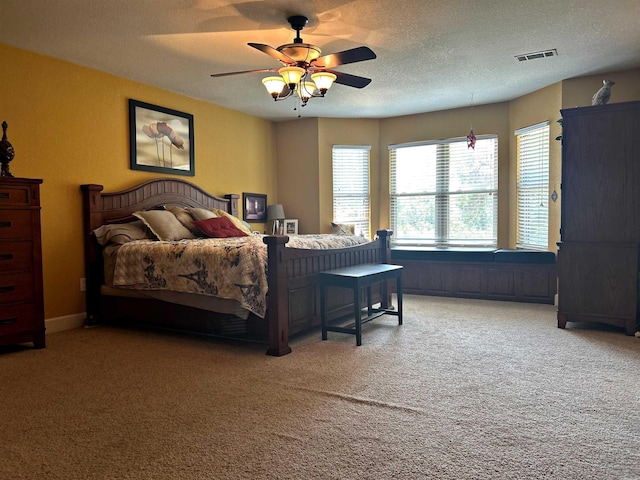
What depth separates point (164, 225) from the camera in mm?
4488

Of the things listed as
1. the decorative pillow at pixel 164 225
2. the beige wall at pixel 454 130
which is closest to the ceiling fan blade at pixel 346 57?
the decorative pillow at pixel 164 225

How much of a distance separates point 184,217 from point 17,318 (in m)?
1.86

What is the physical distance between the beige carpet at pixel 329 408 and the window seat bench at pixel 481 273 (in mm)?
1570

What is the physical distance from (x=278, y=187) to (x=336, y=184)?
90 cm

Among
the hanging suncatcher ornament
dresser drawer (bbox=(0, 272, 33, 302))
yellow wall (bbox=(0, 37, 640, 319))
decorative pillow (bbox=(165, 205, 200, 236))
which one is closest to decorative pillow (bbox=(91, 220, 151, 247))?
yellow wall (bbox=(0, 37, 640, 319))

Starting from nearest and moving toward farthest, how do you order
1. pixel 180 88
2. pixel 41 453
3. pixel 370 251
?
1. pixel 41 453
2. pixel 370 251
3. pixel 180 88

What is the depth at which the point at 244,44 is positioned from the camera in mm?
3873

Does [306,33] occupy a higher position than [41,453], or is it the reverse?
[306,33]

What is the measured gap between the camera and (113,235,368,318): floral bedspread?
332cm

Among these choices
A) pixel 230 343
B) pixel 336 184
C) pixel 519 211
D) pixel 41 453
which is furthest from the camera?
pixel 336 184

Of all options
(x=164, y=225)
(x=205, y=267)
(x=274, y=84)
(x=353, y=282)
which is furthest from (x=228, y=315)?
(x=274, y=84)

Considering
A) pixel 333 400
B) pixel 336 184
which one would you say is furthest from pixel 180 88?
pixel 333 400

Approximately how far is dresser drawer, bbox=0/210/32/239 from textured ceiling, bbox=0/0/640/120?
140 cm

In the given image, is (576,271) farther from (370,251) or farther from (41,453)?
(41,453)
